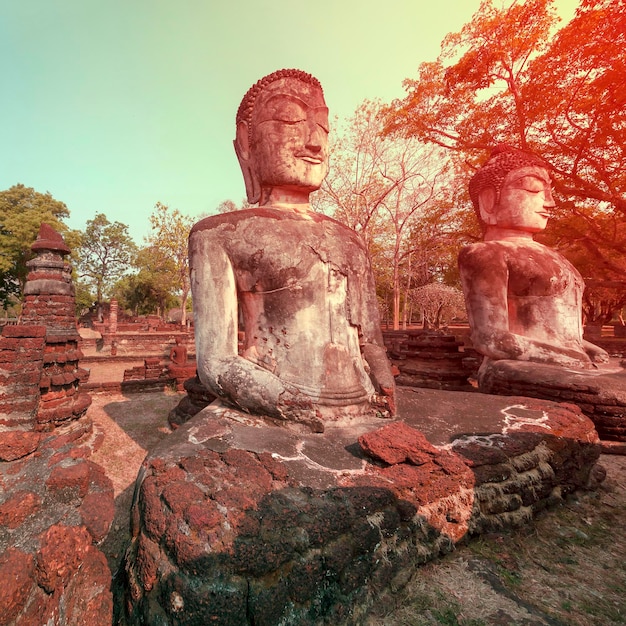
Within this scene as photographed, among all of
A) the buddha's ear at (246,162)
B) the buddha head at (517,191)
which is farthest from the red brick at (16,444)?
the buddha head at (517,191)

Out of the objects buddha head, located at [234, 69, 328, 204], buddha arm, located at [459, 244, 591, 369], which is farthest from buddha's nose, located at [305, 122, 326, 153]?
buddha arm, located at [459, 244, 591, 369]

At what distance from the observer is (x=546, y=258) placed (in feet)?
12.6

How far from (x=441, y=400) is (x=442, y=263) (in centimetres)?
2265

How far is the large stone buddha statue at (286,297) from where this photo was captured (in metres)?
2.23

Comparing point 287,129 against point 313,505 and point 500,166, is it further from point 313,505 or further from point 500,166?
point 500,166

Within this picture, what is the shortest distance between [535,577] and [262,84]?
3200 millimetres

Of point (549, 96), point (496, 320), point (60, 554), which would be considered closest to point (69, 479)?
point (60, 554)

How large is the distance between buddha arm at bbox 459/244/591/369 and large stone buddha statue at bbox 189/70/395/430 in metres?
1.60

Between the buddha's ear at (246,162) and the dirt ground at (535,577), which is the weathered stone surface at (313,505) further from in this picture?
the buddha's ear at (246,162)

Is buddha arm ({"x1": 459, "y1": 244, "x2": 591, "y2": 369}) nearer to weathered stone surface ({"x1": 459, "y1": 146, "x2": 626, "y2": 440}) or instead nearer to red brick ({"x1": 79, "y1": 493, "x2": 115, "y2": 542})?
weathered stone surface ({"x1": 459, "y1": 146, "x2": 626, "y2": 440})

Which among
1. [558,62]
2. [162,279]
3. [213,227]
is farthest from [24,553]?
[162,279]

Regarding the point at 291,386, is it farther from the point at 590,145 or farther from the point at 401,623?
the point at 590,145

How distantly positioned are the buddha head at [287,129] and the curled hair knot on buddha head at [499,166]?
90.5 inches

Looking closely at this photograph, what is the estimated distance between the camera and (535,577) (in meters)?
1.63
